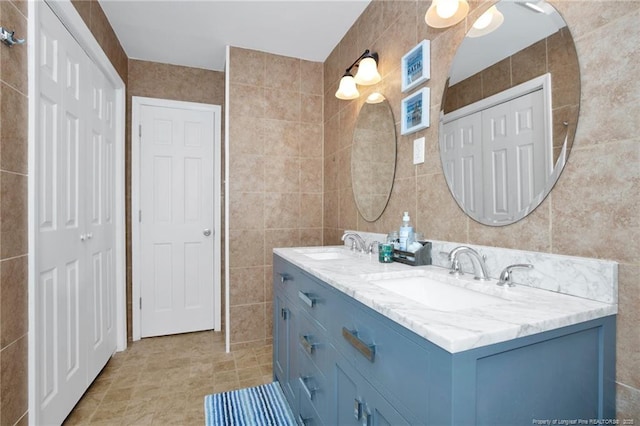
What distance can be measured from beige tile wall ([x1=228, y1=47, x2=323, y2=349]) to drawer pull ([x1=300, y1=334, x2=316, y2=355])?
1235 millimetres

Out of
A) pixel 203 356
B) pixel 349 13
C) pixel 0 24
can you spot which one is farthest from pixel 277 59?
pixel 203 356

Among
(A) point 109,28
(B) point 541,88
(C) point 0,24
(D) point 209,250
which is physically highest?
(A) point 109,28

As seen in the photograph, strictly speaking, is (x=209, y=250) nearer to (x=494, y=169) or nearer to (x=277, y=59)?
(x=277, y=59)

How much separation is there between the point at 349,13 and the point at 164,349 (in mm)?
2985

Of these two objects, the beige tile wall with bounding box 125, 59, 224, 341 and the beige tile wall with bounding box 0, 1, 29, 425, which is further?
the beige tile wall with bounding box 125, 59, 224, 341

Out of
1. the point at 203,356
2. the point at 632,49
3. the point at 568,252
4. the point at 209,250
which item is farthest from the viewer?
the point at 209,250

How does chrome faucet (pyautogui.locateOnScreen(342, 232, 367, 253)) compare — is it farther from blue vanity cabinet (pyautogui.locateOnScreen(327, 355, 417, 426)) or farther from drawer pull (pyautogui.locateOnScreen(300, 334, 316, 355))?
blue vanity cabinet (pyautogui.locateOnScreen(327, 355, 417, 426))

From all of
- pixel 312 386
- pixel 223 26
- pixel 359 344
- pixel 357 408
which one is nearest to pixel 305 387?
pixel 312 386

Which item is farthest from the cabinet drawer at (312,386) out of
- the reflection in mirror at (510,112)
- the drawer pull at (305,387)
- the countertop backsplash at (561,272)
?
the reflection in mirror at (510,112)

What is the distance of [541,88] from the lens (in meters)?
0.97

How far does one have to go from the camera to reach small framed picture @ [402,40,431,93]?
57.1 inches

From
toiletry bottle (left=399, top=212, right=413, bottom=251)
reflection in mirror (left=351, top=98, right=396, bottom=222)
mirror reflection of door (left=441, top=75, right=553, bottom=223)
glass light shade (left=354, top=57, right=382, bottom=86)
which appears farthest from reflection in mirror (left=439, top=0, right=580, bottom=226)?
glass light shade (left=354, top=57, right=382, bottom=86)

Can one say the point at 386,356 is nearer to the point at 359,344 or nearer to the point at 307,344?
the point at 359,344

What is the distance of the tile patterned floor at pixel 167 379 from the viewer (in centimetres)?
166
